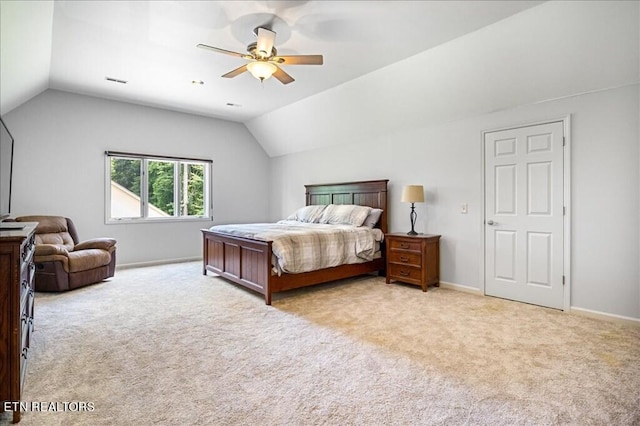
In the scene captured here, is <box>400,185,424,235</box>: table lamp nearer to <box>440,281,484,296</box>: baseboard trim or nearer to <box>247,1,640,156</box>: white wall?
<box>247,1,640,156</box>: white wall

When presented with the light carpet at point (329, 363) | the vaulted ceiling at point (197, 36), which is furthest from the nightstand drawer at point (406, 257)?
the vaulted ceiling at point (197, 36)

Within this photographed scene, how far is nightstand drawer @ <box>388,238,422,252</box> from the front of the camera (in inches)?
174

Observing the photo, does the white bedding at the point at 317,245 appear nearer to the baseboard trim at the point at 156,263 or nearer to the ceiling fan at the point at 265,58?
the ceiling fan at the point at 265,58

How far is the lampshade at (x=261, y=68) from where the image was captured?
10.4 ft

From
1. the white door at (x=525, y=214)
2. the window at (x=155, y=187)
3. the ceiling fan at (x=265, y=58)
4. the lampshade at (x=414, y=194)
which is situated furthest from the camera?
the window at (x=155, y=187)

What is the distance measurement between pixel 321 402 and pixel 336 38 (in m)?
3.30

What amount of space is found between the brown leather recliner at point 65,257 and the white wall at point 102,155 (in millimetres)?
500

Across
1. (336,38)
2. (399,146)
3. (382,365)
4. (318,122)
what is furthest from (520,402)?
(318,122)

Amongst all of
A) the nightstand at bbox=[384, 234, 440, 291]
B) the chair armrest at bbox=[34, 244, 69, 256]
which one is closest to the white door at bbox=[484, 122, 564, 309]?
the nightstand at bbox=[384, 234, 440, 291]

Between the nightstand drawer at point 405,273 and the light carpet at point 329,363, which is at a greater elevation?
the nightstand drawer at point 405,273

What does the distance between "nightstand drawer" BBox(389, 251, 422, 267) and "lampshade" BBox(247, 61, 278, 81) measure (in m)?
2.80

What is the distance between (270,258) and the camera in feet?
12.5

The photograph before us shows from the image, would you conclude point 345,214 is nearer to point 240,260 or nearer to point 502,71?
point 240,260

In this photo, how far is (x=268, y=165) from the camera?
26.1 ft
